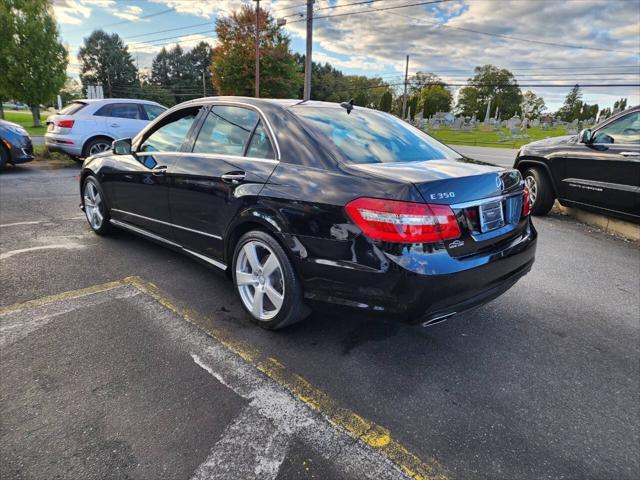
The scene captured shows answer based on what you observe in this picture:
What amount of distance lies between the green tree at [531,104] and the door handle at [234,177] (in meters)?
98.2

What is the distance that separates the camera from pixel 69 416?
201 centimetres

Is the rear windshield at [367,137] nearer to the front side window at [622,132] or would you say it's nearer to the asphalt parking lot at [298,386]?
the asphalt parking lot at [298,386]

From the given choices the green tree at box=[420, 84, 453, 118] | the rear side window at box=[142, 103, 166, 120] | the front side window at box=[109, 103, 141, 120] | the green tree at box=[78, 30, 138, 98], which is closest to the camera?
the front side window at box=[109, 103, 141, 120]

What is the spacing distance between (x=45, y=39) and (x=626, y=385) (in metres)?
29.9

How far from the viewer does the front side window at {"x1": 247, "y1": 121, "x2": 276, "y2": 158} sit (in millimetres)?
2832

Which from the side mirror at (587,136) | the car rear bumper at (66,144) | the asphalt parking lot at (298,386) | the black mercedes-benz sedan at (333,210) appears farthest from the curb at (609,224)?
the car rear bumper at (66,144)

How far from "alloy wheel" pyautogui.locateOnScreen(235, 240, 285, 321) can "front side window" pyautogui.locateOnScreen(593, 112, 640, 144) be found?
200 inches

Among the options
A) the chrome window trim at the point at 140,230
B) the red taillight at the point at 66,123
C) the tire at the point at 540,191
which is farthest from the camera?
the red taillight at the point at 66,123

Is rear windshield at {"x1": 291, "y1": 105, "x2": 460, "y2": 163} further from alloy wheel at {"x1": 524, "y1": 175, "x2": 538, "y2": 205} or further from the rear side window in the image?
the rear side window

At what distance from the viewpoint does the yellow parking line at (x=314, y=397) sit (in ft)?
5.94

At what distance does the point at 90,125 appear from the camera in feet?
31.9

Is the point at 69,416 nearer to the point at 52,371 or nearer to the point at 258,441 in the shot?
the point at 52,371

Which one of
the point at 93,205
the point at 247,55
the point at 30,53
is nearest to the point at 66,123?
the point at 93,205

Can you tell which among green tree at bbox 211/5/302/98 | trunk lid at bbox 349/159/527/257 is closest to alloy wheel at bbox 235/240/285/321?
trunk lid at bbox 349/159/527/257
